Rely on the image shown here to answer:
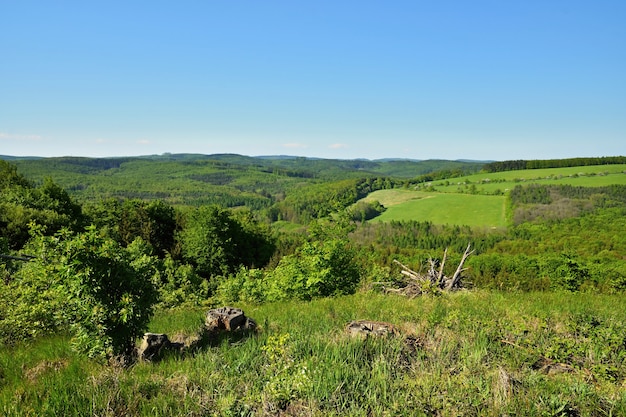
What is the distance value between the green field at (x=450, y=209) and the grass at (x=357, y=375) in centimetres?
11797

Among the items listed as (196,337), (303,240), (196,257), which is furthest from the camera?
(196,257)

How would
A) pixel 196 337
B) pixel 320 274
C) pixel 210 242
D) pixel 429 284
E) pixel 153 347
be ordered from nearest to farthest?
pixel 153 347, pixel 196 337, pixel 429 284, pixel 320 274, pixel 210 242

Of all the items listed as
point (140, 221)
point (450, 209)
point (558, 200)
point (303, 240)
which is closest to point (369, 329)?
point (303, 240)

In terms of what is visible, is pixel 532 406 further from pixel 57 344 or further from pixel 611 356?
pixel 57 344

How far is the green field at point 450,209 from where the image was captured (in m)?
117

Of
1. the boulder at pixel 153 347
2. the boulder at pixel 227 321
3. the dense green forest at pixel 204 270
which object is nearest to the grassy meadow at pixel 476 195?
the dense green forest at pixel 204 270

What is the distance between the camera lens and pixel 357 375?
201 inches

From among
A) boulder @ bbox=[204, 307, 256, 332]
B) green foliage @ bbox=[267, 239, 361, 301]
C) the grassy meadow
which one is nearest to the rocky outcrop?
boulder @ bbox=[204, 307, 256, 332]

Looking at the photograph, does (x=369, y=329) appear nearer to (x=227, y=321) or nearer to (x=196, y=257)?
(x=227, y=321)

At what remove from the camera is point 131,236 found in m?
39.4

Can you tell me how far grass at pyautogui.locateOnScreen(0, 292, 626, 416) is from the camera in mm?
4477

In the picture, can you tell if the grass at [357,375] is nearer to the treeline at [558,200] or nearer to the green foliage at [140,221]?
the green foliage at [140,221]

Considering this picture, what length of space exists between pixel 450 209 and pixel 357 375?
5185 inches

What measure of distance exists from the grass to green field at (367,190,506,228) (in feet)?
387
